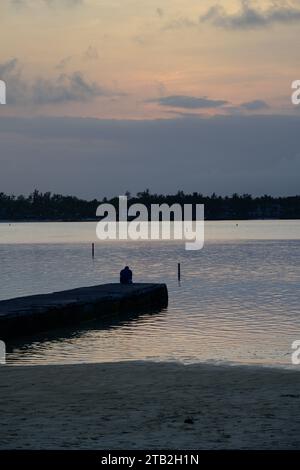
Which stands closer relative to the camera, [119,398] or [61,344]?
[119,398]

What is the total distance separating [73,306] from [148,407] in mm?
A: 20484

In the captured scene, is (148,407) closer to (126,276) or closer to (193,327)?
(193,327)

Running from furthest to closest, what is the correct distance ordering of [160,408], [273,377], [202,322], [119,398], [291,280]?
1. [291,280]
2. [202,322]
3. [273,377]
4. [119,398]
5. [160,408]

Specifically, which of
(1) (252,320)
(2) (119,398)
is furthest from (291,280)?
(2) (119,398)

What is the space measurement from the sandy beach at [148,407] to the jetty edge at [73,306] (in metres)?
9.34

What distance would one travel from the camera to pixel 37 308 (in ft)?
102

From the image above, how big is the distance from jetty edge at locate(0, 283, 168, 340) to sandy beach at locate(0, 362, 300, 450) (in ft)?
30.6

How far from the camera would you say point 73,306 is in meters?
34.4

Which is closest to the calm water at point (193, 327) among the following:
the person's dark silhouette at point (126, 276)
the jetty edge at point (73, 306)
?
the jetty edge at point (73, 306)

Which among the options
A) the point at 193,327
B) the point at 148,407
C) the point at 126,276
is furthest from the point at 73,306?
the point at 148,407

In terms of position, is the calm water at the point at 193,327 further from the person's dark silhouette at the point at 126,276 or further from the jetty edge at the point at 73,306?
the person's dark silhouette at the point at 126,276

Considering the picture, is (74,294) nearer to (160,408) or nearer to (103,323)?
(103,323)
